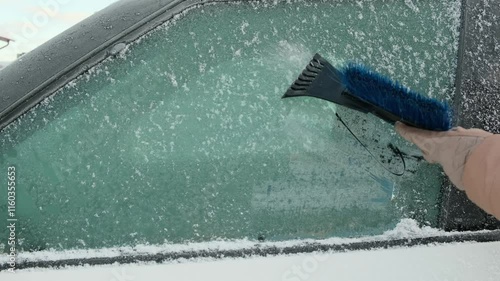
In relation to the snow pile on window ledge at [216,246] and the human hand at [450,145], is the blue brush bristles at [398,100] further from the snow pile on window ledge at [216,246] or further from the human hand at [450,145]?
the snow pile on window ledge at [216,246]

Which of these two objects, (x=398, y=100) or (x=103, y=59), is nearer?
(x=103, y=59)

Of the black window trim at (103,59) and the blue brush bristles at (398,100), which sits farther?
the blue brush bristles at (398,100)

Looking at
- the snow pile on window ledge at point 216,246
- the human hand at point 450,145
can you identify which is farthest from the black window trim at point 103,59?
the human hand at point 450,145

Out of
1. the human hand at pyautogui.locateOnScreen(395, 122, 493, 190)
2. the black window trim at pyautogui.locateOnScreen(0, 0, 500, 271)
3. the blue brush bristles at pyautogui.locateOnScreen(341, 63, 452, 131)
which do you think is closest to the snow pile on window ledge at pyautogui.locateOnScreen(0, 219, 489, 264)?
the black window trim at pyautogui.locateOnScreen(0, 0, 500, 271)

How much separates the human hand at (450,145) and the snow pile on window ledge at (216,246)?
0.21m

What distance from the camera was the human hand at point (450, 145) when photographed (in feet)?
5.66

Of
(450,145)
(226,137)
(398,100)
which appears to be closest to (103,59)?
(226,137)

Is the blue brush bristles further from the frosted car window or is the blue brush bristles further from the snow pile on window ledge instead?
the snow pile on window ledge

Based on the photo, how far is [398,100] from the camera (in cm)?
183

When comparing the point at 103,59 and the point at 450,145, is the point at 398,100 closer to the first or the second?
the point at 450,145

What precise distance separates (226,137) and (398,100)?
57 centimetres

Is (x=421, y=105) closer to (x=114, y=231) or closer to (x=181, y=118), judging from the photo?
(x=181, y=118)

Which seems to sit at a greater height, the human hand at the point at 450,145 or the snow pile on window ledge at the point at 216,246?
the human hand at the point at 450,145

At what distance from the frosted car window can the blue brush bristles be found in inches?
1.4
